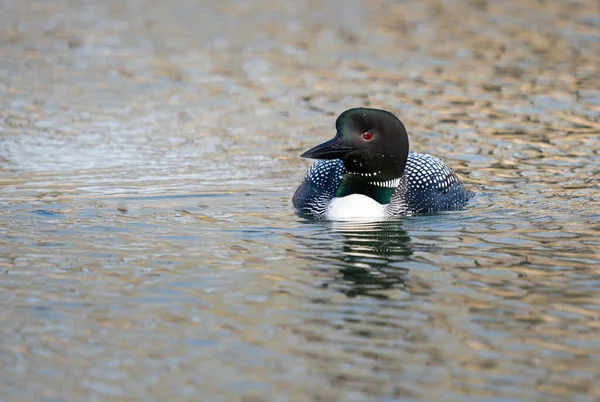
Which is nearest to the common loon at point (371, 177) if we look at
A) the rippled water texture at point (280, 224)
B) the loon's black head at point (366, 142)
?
the loon's black head at point (366, 142)

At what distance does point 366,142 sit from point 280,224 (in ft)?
2.84

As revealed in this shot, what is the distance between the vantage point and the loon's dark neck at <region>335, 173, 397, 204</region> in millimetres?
9359

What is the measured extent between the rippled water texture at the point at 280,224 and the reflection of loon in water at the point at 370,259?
27mm

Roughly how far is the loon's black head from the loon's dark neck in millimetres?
93

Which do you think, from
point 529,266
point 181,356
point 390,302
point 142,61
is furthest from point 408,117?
point 181,356

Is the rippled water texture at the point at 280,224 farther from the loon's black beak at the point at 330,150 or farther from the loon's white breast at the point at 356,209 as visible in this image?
the loon's black beak at the point at 330,150

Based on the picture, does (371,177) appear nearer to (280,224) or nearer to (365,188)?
(365,188)

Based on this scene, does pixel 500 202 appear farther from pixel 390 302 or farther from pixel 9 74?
pixel 9 74

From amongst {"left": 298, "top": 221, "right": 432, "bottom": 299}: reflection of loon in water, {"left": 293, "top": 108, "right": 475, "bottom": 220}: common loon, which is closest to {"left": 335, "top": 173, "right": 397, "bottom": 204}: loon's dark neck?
{"left": 293, "top": 108, "right": 475, "bottom": 220}: common loon

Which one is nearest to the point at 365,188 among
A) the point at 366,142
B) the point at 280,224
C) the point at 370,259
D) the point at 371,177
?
the point at 371,177

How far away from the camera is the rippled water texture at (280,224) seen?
5773 mm

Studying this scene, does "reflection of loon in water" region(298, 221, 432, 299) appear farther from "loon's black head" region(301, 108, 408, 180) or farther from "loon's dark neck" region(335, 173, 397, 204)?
"loon's black head" region(301, 108, 408, 180)

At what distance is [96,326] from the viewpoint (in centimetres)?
638

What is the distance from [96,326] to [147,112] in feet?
25.2
